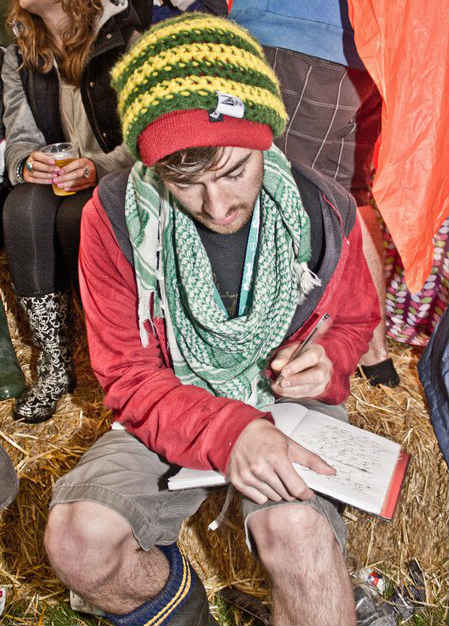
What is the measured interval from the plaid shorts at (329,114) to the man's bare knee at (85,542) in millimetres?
1275

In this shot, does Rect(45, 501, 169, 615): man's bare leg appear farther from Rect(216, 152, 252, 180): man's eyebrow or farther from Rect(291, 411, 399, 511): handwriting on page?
Rect(216, 152, 252, 180): man's eyebrow

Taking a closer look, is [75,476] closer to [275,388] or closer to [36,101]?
[275,388]

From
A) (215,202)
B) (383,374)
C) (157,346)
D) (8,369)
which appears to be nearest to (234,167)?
(215,202)

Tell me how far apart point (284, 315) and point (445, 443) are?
616 millimetres

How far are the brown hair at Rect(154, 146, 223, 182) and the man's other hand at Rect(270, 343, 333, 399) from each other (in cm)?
42

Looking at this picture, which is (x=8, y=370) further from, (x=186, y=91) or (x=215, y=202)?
(x=186, y=91)

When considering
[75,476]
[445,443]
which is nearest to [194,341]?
[75,476]

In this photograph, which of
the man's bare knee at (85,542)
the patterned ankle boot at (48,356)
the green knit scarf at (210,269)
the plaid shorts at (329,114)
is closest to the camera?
the man's bare knee at (85,542)

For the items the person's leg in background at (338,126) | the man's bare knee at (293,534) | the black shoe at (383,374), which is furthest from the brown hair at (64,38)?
the man's bare knee at (293,534)

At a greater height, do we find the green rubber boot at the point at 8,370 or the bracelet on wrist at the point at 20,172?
the bracelet on wrist at the point at 20,172

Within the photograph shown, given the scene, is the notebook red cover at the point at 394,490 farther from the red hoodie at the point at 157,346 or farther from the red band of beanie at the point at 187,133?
the red band of beanie at the point at 187,133

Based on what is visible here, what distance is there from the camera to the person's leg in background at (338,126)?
6.07ft

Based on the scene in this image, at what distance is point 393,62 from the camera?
5.65 ft

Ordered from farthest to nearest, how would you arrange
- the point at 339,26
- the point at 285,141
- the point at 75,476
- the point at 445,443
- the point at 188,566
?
the point at 285,141
the point at 339,26
the point at 445,443
the point at 188,566
the point at 75,476
